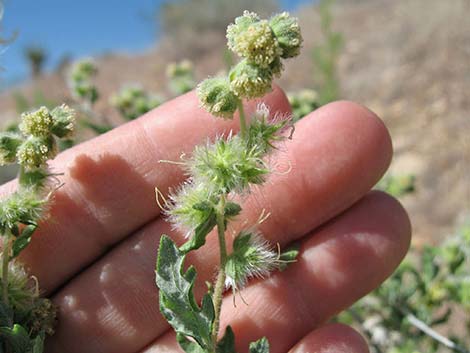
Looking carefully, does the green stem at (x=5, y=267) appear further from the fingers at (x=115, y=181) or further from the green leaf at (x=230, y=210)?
the green leaf at (x=230, y=210)

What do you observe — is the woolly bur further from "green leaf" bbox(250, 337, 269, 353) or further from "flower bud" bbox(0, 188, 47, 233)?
"flower bud" bbox(0, 188, 47, 233)

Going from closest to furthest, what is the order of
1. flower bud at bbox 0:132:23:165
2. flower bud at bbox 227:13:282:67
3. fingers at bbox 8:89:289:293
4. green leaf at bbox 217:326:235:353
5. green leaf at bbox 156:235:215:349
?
1. flower bud at bbox 227:13:282:67
2. green leaf at bbox 156:235:215:349
3. green leaf at bbox 217:326:235:353
4. flower bud at bbox 0:132:23:165
5. fingers at bbox 8:89:289:293

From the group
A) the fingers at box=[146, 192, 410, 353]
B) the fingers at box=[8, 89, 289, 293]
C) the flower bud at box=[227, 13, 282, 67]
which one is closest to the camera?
the flower bud at box=[227, 13, 282, 67]

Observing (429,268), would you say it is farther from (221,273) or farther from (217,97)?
(217,97)

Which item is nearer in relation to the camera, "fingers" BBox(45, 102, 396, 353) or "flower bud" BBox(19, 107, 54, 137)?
"flower bud" BBox(19, 107, 54, 137)

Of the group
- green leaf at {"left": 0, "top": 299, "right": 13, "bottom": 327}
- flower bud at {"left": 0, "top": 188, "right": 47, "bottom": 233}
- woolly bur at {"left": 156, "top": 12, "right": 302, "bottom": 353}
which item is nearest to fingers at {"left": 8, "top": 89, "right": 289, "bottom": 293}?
flower bud at {"left": 0, "top": 188, "right": 47, "bottom": 233}

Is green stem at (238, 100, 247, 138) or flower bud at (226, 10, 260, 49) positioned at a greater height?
flower bud at (226, 10, 260, 49)

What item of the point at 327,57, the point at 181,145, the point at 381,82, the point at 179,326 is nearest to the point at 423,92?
the point at 381,82
